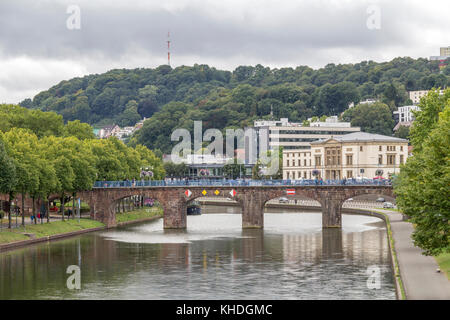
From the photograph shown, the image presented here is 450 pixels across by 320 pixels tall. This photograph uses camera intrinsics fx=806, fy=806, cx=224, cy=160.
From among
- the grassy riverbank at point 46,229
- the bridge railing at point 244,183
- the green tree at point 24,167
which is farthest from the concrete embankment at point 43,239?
the bridge railing at point 244,183

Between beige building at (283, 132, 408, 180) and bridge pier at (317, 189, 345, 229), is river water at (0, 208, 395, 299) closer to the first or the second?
bridge pier at (317, 189, 345, 229)

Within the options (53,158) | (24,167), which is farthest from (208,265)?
(53,158)

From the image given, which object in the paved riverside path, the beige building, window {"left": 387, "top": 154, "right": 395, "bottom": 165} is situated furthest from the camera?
window {"left": 387, "top": 154, "right": 395, "bottom": 165}

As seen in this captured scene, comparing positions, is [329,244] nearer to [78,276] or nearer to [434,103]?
[434,103]

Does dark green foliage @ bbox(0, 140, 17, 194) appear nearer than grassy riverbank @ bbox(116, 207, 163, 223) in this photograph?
Yes

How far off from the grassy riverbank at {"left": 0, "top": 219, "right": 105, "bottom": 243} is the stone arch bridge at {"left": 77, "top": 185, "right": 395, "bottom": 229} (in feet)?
16.2

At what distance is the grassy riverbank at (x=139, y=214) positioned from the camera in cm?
16415

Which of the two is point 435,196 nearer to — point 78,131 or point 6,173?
point 6,173

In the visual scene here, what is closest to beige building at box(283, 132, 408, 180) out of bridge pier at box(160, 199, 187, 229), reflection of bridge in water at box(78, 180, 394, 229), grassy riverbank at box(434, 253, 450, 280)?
reflection of bridge in water at box(78, 180, 394, 229)

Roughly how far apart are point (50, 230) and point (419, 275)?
227ft

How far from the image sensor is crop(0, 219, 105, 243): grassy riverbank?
10964cm

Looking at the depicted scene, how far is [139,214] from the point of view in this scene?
175 m

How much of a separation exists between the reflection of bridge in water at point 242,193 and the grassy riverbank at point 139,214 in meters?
10.7

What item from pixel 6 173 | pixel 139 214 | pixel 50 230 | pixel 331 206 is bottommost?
pixel 139 214
